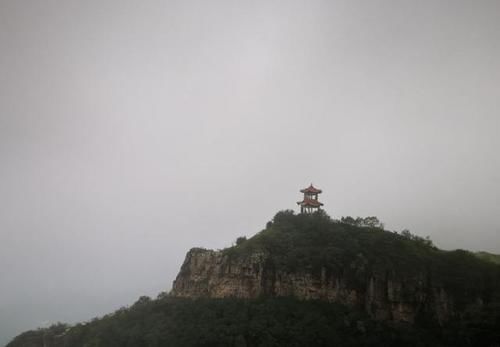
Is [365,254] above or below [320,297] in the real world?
above

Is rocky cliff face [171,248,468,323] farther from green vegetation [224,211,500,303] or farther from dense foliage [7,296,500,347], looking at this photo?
dense foliage [7,296,500,347]

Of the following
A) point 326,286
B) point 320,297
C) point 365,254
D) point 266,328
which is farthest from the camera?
point 365,254

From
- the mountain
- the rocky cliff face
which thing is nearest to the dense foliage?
the mountain

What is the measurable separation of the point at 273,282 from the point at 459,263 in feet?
83.9

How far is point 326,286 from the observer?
55.7m

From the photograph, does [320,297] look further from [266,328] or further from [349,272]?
[266,328]

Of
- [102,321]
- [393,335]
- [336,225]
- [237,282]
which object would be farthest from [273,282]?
[102,321]

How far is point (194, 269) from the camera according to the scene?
64.0 m

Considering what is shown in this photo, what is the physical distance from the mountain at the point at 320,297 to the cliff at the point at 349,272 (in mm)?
135

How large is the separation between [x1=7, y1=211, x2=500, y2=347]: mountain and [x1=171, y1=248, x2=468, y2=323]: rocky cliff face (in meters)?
0.13

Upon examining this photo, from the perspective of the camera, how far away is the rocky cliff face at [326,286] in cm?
5184

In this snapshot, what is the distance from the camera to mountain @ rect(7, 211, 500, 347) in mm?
46625

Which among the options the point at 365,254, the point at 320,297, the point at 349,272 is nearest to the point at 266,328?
the point at 320,297

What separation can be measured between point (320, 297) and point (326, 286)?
5.70 ft
